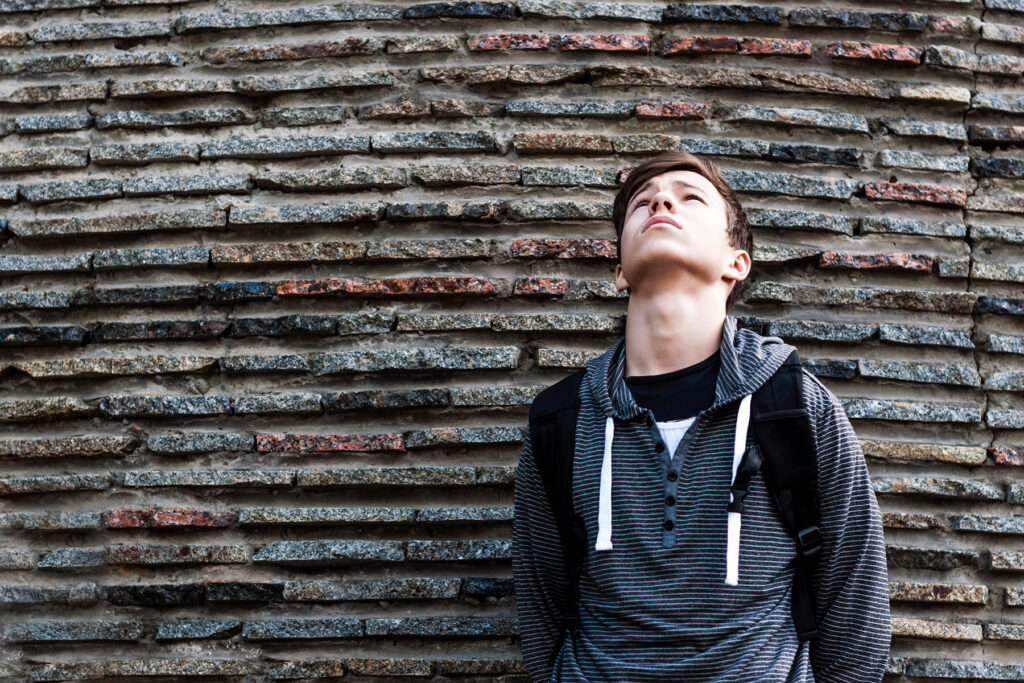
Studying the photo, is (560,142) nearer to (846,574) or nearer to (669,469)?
(669,469)

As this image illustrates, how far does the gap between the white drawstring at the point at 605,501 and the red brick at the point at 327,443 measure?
1.16 metres

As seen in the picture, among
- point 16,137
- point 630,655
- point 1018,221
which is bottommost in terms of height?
point 630,655

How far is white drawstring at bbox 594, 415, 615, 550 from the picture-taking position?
233 centimetres

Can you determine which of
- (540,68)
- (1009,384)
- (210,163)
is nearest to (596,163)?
(540,68)

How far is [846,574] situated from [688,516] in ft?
1.59

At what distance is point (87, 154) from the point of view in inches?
145

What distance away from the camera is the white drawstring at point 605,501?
2.33 metres

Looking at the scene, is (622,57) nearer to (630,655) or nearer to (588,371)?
(588,371)

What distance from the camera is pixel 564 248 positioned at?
346 centimetres

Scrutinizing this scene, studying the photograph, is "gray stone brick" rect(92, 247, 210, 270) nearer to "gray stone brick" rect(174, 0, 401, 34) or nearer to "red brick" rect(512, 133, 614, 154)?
"gray stone brick" rect(174, 0, 401, 34)

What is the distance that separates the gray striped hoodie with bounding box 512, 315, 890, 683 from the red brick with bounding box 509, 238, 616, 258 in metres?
1.04

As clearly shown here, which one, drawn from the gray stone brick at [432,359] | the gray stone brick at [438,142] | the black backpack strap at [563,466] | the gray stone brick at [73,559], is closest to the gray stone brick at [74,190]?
the gray stone brick at [438,142]

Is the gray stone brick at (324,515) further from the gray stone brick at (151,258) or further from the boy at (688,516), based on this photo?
the gray stone brick at (151,258)

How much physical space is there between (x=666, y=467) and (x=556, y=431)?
381mm
